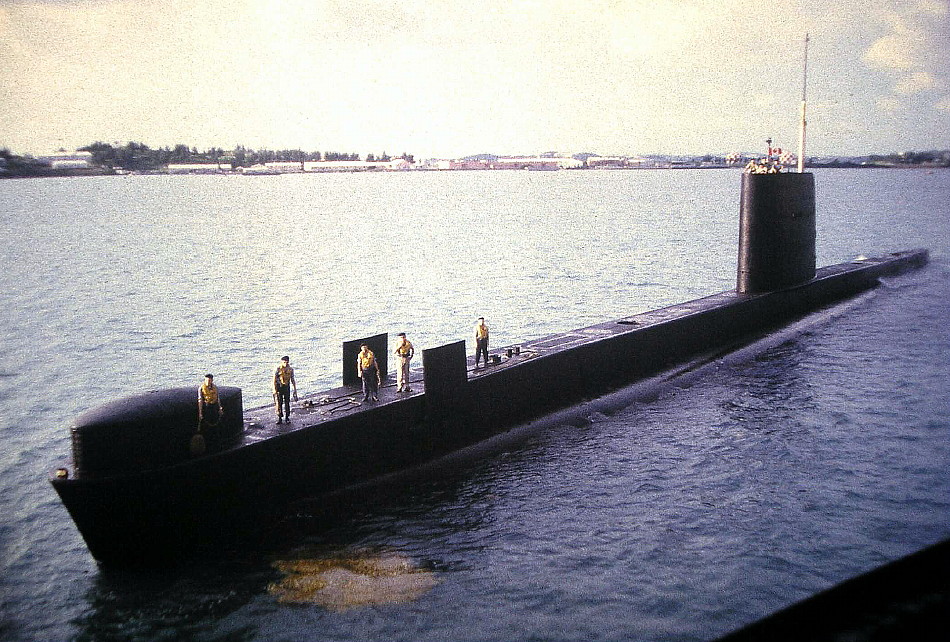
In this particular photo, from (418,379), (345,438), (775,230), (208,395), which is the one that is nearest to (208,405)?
(208,395)

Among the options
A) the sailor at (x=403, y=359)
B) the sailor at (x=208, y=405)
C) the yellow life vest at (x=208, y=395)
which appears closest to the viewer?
the sailor at (x=208, y=405)

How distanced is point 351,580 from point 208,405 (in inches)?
132

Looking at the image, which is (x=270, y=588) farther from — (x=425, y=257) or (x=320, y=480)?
(x=425, y=257)

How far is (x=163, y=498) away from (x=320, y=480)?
2876 millimetres

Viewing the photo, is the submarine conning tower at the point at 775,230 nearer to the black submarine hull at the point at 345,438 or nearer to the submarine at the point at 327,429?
the submarine at the point at 327,429

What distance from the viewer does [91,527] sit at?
11641 mm

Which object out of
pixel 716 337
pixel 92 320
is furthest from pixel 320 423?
pixel 92 320

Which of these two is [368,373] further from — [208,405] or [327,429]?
[208,405]

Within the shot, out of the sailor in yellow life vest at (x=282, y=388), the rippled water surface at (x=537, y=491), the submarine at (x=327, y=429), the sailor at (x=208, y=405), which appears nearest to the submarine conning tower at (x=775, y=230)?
the submarine at (x=327, y=429)

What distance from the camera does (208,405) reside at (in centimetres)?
1268

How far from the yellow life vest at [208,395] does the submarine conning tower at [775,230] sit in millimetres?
17815

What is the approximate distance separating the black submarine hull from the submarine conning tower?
340 centimetres

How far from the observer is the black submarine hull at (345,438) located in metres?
11.6

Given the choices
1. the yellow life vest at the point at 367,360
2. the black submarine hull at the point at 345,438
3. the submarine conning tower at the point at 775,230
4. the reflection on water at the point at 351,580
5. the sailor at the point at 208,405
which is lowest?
the reflection on water at the point at 351,580
